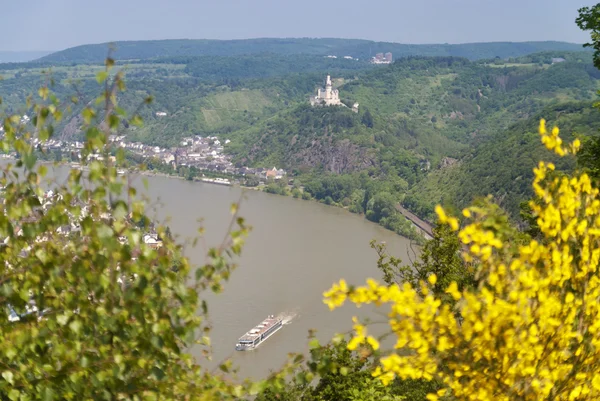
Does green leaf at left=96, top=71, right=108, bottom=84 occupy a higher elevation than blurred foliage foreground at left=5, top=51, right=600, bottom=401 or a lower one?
higher

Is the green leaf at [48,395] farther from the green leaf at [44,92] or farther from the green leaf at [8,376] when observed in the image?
the green leaf at [44,92]

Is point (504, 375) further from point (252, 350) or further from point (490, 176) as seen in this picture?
point (490, 176)

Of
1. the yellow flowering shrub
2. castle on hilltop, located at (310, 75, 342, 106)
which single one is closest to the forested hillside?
castle on hilltop, located at (310, 75, 342, 106)

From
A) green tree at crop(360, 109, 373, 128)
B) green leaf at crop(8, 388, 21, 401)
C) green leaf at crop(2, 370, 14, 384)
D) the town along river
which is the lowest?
the town along river

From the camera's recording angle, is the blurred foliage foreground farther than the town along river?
No

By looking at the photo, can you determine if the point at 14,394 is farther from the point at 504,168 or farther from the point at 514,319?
the point at 504,168

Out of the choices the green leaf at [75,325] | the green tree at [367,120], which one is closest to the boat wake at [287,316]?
the green leaf at [75,325]

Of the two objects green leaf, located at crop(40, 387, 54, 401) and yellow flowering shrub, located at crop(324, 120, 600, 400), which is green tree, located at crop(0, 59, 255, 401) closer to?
green leaf, located at crop(40, 387, 54, 401)
